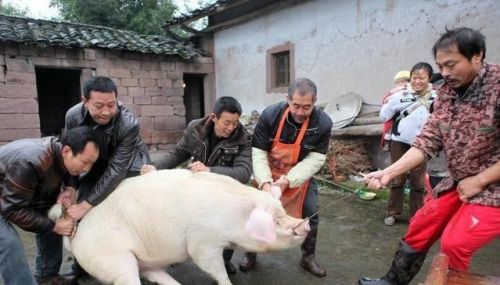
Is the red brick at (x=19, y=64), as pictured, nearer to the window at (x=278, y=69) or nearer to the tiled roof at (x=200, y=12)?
the tiled roof at (x=200, y=12)

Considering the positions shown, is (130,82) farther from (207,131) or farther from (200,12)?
(207,131)

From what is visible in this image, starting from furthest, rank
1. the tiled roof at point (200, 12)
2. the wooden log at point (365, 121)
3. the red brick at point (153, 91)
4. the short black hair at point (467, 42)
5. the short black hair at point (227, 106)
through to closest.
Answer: the red brick at point (153, 91) → the tiled roof at point (200, 12) → the wooden log at point (365, 121) → the short black hair at point (227, 106) → the short black hair at point (467, 42)

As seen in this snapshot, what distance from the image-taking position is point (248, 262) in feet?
11.4

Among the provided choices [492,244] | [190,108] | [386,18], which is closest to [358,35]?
[386,18]

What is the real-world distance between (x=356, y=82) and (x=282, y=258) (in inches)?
193

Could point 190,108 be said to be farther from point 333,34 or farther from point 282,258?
point 282,258

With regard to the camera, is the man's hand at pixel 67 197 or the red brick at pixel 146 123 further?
the red brick at pixel 146 123

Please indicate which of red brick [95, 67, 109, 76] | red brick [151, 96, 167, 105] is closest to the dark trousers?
red brick [151, 96, 167, 105]

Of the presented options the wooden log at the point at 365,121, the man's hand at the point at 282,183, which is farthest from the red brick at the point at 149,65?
the man's hand at the point at 282,183

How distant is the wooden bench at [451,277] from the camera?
169cm

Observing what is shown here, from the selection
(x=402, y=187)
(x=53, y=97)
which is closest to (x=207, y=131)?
(x=402, y=187)

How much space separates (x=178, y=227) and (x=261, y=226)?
1.80 ft

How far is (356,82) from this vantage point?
7.66 meters

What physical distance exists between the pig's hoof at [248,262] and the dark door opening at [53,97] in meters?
11.7
